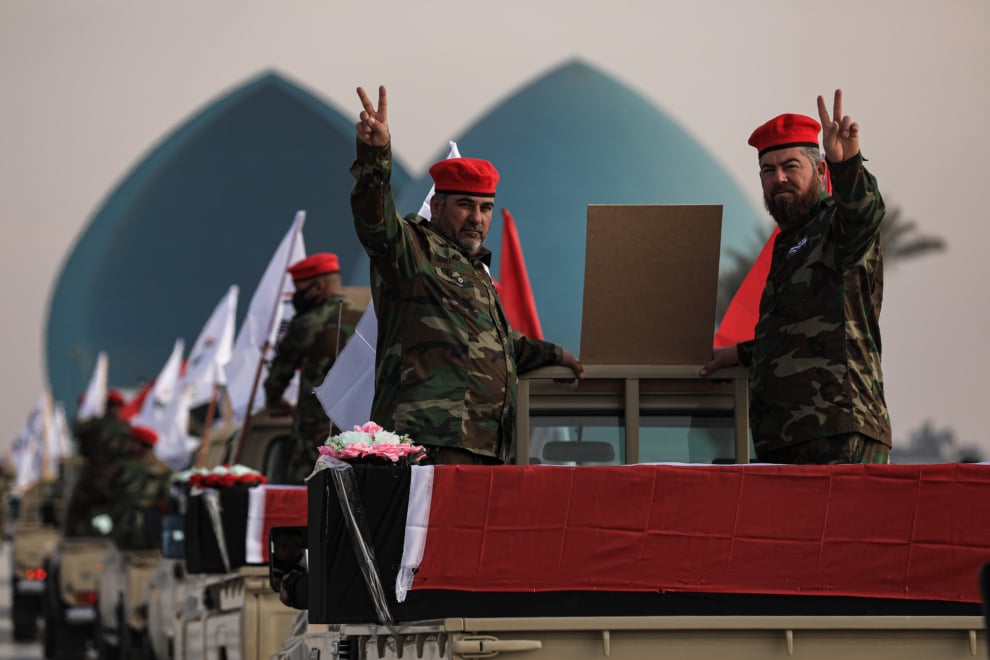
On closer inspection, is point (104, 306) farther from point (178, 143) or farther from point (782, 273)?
point (782, 273)

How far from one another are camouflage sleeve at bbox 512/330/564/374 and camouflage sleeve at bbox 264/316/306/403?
3839 millimetres

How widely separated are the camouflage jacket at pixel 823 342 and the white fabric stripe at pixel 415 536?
6.04 ft

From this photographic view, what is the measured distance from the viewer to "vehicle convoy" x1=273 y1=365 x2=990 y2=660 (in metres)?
5.02

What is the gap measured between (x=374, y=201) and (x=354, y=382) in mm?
1864

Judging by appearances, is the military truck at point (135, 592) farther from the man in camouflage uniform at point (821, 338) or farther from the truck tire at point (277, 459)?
the man in camouflage uniform at point (821, 338)

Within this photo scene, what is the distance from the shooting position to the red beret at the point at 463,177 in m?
7.07

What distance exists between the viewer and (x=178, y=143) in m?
79.5

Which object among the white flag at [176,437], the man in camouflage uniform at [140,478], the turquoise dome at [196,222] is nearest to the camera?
the man in camouflage uniform at [140,478]

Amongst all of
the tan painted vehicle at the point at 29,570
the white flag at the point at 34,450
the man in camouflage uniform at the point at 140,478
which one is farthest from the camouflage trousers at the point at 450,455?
the white flag at the point at 34,450

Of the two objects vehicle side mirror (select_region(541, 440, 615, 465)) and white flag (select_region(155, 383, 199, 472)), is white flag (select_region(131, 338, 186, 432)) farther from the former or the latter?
vehicle side mirror (select_region(541, 440, 615, 465))

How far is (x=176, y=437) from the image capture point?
2155cm

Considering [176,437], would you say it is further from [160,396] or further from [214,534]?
[214,534]

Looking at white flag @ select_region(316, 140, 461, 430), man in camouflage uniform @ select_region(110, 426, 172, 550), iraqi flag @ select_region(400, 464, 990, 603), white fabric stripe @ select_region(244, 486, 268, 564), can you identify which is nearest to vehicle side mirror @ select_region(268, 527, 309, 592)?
iraqi flag @ select_region(400, 464, 990, 603)

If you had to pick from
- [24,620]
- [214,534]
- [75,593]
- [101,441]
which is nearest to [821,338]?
[214,534]
